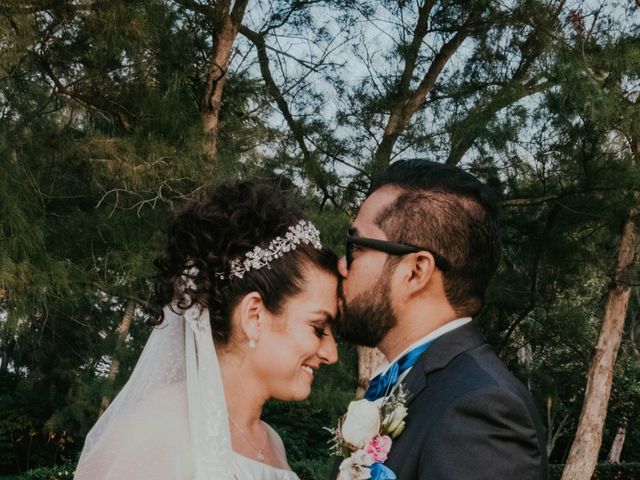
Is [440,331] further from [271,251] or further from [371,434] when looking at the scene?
[271,251]

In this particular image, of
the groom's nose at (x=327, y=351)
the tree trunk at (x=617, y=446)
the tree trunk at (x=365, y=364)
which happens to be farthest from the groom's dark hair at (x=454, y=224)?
the tree trunk at (x=617, y=446)

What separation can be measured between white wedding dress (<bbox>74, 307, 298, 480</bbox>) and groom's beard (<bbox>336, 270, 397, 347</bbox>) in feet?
1.57

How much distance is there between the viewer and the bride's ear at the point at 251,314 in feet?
8.75

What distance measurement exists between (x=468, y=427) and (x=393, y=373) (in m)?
0.43

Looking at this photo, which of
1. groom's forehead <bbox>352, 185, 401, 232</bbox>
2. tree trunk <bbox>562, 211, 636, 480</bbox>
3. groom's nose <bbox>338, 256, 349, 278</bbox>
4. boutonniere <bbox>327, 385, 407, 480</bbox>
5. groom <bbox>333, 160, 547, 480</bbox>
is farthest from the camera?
tree trunk <bbox>562, 211, 636, 480</bbox>

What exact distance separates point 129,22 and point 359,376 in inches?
172

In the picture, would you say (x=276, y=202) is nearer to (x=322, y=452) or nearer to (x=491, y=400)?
(x=491, y=400)

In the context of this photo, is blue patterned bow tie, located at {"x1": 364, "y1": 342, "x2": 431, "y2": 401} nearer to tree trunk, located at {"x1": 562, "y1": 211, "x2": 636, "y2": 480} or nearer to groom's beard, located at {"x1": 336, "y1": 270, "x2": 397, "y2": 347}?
groom's beard, located at {"x1": 336, "y1": 270, "x2": 397, "y2": 347}

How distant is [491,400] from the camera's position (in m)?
1.97

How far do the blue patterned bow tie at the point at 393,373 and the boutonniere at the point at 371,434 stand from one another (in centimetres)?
6

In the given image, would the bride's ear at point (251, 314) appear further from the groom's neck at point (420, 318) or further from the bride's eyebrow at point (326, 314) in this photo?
the groom's neck at point (420, 318)

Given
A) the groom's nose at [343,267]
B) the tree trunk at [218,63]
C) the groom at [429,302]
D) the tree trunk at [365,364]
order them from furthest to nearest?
the tree trunk at [365,364]
the tree trunk at [218,63]
the groom's nose at [343,267]
the groom at [429,302]

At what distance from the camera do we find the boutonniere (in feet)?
7.04

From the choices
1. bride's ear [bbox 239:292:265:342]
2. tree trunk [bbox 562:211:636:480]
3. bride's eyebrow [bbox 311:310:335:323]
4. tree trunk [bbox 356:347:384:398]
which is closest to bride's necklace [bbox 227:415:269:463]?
bride's ear [bbox 239:292:265:342]
